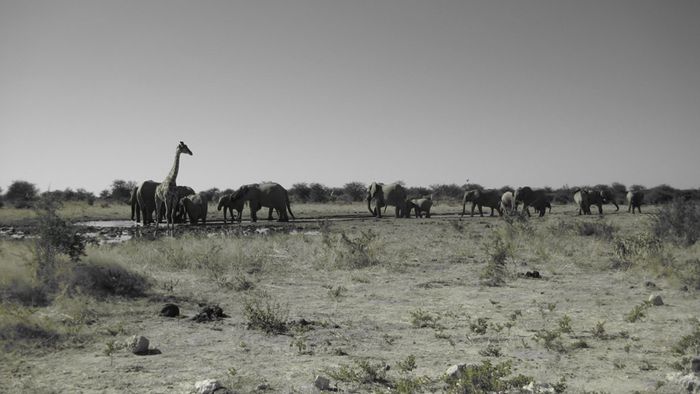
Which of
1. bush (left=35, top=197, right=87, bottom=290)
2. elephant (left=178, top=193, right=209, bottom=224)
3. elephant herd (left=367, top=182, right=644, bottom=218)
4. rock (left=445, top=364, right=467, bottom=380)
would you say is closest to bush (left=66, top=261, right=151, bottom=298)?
bush (left=35, top=197, right=87, bottom=290)

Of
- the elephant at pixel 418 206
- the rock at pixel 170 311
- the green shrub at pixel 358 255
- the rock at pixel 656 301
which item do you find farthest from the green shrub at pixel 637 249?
the elephant at pixel 418 206

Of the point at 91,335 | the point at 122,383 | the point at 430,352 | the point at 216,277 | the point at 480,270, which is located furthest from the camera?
the point at 480,270

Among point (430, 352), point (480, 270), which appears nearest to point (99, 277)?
point (430, 352)

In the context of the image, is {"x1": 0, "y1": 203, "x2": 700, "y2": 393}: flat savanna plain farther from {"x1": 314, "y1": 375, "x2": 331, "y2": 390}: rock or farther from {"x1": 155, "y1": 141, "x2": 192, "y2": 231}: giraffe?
{"x1": 155, "y1": 141, "x2": 192, "y2": 231}: giraffe

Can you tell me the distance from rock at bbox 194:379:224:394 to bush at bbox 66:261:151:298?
4.77 metres

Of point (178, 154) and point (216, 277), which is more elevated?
point (178, 154)

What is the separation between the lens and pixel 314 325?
23.8 feet

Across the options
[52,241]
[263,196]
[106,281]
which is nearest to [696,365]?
[106,281]

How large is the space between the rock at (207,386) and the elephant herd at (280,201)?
1928 cm

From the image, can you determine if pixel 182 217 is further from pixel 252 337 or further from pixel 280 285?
pixel 252 337

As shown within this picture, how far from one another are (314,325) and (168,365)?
2198mm

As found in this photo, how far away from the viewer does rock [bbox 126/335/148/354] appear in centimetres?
593

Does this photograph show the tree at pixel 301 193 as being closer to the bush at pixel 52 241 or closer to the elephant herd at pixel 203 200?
the elephant herd at pixel 203 200

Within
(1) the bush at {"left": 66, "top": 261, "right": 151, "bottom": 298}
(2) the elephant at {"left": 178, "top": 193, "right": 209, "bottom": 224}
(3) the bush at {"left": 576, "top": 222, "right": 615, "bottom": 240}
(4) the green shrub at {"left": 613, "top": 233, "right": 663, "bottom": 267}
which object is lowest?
(1) the bush at {"left": 66, "top": 261, "right": 151, "bottom": 298}
